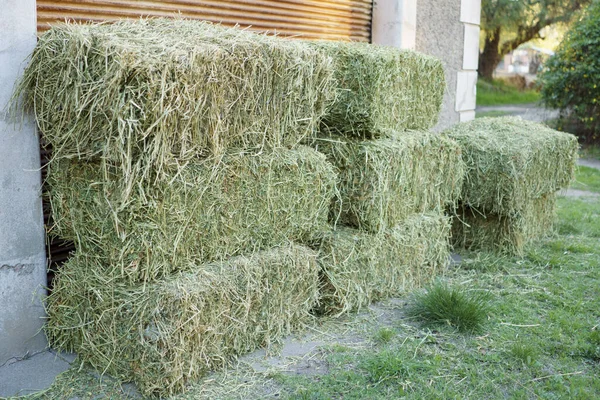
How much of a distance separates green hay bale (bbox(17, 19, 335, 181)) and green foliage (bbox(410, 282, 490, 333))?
57.4 inches

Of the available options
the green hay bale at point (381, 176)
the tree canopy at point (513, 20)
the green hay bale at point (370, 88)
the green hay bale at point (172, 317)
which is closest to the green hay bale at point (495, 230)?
the green hay bale at point (381, 176)

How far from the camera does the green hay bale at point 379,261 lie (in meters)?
4.23

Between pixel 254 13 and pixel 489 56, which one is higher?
pixel 489 56

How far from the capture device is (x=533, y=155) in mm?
5609

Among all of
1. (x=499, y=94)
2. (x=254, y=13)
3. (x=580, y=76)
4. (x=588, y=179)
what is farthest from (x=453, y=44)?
(x=499, y=94)

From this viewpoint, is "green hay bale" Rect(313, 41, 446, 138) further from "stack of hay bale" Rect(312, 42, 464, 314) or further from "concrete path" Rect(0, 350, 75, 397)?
"concrete path" Rect(0, 350, 75, 397)

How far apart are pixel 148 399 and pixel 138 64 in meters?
1.57

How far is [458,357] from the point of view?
3.66 m

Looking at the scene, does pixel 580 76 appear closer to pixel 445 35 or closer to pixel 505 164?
pixel 445 35

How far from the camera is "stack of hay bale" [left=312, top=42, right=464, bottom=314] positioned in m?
→ 4.27

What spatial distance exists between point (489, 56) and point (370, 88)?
→ 704 inches

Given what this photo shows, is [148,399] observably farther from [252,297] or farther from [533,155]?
[533,155]

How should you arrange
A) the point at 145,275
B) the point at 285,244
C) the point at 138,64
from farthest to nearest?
the point at 285,244, the point at 145,275, the point at 138,64

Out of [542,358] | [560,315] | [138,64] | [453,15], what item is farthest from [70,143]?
[453,15]
